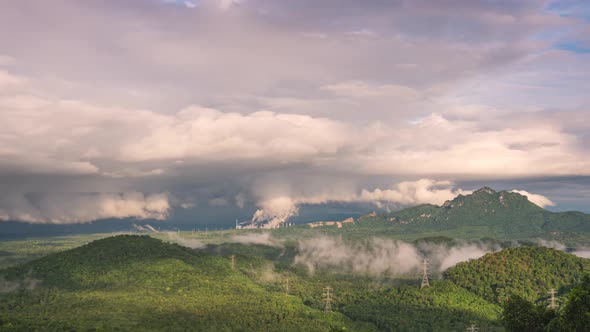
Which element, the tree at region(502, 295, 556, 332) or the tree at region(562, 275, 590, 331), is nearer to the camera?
the tree at region(562, 275, 590, 331)

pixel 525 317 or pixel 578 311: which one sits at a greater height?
pixel 578 311

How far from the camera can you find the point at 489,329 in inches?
7244

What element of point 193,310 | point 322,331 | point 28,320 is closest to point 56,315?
point 28,320

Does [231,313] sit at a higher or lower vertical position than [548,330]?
lower

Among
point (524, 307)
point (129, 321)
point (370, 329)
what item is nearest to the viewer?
point (524, 307)

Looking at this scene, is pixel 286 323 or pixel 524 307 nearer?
pixel 524 307

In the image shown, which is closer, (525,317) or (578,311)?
(578,311)

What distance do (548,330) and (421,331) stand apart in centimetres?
12063

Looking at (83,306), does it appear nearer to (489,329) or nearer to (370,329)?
(370,329)

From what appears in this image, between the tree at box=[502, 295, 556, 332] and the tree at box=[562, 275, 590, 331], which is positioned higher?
the tree at box=[562, 275, 590, 331]


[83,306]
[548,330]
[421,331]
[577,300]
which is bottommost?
[421,331]

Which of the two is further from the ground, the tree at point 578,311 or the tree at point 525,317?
the tree at point 578,311

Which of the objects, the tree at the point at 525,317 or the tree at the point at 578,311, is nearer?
the tree at the point at 578,311

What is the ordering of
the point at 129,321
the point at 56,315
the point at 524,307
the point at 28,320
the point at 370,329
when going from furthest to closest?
1. the point at 370,329
2. the point at 56,315
3. the point at 129,321
4. the point at 28,320
5. the point at 524,307
